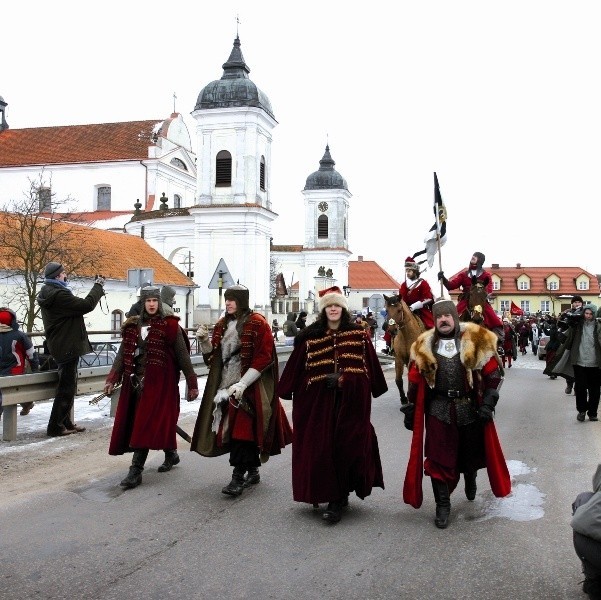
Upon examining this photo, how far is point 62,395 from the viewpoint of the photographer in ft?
31.3

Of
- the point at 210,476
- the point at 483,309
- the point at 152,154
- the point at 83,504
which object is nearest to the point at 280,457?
the point at 210,476

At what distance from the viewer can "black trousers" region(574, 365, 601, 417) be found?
11.2m

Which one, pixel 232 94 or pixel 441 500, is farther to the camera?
pixel 232 94

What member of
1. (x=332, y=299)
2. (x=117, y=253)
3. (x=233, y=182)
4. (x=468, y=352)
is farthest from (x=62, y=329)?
(x=233, y=182)

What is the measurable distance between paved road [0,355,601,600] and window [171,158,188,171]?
1980 inches

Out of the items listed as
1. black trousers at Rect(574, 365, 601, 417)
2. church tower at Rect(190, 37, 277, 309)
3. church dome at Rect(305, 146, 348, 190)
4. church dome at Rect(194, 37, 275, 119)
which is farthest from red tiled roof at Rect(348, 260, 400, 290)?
black trousers at Rect(574, 365, 601, 417)

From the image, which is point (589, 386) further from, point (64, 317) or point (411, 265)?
point (64, 317)

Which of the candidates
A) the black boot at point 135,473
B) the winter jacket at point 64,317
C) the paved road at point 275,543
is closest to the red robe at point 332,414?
the paved road at point 275,543

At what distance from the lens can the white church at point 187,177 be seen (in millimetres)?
45500

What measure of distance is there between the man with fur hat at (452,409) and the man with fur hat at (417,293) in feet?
20.5

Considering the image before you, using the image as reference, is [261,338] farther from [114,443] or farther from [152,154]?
[152,154]

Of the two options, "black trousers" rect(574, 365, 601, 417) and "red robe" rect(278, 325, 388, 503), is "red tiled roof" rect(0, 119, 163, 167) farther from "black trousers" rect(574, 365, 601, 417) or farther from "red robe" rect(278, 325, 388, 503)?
"red robe" rect(278, 325, 388, 503)

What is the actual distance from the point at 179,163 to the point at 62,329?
160ft

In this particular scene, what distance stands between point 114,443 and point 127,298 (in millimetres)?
27808
